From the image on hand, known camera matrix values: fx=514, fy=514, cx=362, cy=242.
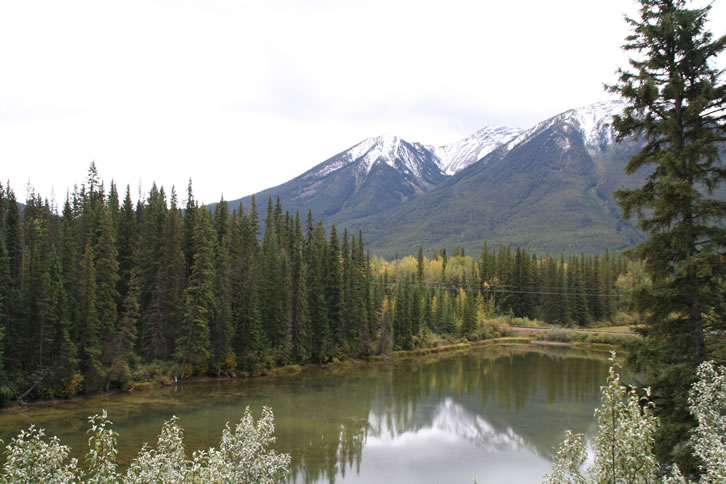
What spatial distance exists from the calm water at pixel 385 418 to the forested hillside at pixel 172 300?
150 inches

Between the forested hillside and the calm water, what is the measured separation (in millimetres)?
3810

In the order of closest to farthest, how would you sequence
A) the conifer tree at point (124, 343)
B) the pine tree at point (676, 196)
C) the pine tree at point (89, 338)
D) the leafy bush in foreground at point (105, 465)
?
the leafy bush in foreground at point (105, 465), the pine tree at point (676, 196), the pine tree at point (89, 338), the conifer tree at point (124, 343)

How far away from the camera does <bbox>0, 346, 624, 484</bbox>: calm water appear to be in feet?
97.5

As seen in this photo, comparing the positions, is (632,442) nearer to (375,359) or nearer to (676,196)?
(676,196)

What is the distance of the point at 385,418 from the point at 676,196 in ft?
105

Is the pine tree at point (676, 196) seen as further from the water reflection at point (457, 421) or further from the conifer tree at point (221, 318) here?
the conifer tree at point (221, 318)

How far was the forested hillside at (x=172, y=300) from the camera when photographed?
43.9 m

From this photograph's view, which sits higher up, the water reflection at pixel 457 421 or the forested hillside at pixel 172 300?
the forested hillside at pixel 172 300

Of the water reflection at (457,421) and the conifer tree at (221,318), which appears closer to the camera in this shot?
the water reflection at (457,421)

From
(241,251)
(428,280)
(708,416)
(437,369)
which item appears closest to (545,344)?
(437,369)

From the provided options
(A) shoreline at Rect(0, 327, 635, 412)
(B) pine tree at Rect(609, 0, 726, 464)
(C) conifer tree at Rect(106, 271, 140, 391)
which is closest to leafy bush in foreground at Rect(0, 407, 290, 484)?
(B) pine tree at Rect(609, 0, 726, 464)

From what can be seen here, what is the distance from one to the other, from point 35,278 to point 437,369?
46.3 meters

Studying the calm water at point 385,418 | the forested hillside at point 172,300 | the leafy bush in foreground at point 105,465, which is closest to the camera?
the leafy bush in foreground at point 105,465

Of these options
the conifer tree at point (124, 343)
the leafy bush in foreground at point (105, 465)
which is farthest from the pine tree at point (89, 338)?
the leafy bush in foreground at point (105, 465)
